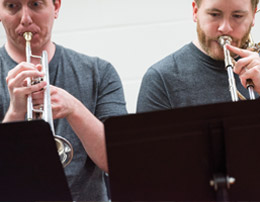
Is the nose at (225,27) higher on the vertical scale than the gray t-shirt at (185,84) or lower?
higher

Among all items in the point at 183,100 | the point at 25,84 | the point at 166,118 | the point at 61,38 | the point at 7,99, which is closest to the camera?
the point at 166,118

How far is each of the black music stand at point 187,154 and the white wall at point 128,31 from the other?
1627mm

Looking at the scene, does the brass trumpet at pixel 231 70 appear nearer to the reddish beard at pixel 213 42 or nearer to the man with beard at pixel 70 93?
the reddish beard at pixel 213 42

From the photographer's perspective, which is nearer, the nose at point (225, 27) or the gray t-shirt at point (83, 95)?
the gray t-shirt at point (83, 95)

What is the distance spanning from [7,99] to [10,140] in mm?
691

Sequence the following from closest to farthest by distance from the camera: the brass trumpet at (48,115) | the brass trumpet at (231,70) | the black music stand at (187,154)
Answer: the black music stand at (187,154) < the brass trumpet at (48,115) < the brass trumpet at (231,70)

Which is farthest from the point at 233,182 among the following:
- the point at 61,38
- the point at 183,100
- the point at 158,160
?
the point at 61,38

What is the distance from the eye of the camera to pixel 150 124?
1.23 metres

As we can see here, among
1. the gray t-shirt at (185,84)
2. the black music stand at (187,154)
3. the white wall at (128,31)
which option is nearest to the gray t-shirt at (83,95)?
the gray t-shirt at (185,84)

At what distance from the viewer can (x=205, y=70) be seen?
85.0 inches

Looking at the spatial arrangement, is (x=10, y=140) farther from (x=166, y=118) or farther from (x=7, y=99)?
(x=7, y=99)

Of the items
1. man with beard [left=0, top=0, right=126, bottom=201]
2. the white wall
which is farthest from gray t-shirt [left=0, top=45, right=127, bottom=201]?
the white wall

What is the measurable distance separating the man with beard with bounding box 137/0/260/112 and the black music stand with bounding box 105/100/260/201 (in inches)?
29.9

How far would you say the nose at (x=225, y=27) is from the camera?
2.06 m
